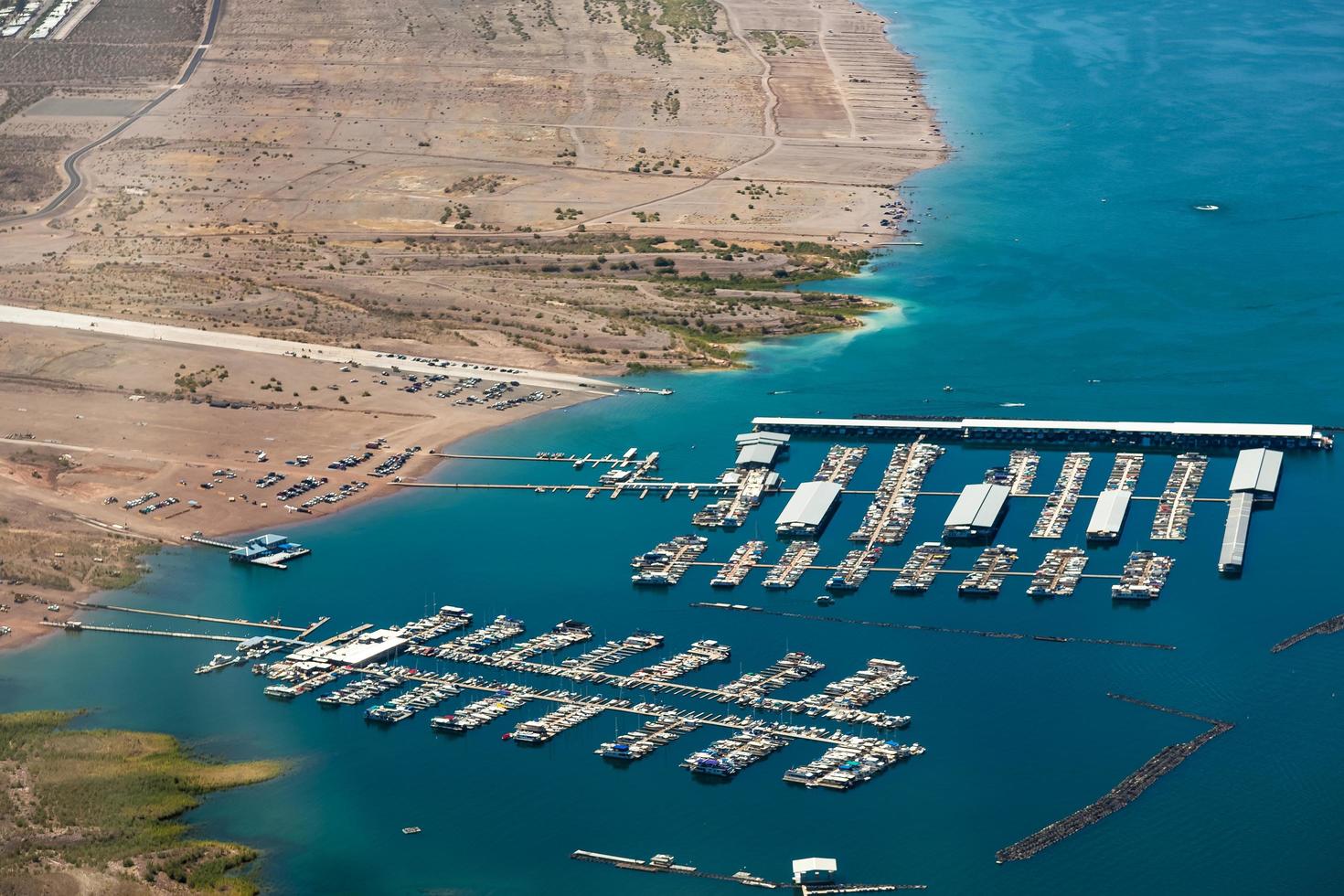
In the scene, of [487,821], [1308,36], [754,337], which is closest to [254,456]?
[754,337]

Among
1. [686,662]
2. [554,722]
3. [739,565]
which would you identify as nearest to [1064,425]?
[739,565]

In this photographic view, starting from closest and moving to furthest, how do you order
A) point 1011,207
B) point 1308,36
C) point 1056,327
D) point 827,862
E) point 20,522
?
point 827,862 → point 20,522 → point 1056,327 → point 1011,207 → point 1308,36

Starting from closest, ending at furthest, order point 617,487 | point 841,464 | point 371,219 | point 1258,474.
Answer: point 1258,474 < point 617,487 < point 841,464 < point 371,219

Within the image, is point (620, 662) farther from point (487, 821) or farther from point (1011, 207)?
point (1011, 207)

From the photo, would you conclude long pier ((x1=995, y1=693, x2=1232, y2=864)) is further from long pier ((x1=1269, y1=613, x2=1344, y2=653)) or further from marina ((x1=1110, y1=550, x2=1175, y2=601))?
marina ((x1=1110, y1=550, x2=1175, y2=601))

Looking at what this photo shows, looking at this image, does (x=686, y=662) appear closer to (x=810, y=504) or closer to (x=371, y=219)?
(x=810, y=504)

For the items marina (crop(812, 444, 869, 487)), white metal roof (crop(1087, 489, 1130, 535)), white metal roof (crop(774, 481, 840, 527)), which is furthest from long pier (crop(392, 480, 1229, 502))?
white metal roof (crop(1087, 489, 1130, 535))

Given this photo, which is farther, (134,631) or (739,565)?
(739,565)
